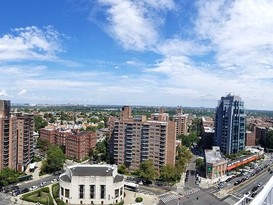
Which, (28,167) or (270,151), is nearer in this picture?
(28,167)

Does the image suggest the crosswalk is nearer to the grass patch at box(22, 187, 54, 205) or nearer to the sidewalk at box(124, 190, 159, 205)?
the sidewalk at box(124, 190, 159, 205)

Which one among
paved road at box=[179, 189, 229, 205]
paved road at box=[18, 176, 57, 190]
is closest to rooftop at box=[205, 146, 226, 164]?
paved road at box=[179, 189, 229, 205]

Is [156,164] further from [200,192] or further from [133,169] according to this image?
[200,192]

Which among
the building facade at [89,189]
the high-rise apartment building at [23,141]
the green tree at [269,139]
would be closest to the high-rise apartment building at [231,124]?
the green tree at [269,139]

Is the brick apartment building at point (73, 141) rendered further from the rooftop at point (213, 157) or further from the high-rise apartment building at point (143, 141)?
the rooftop at point (213, 157)

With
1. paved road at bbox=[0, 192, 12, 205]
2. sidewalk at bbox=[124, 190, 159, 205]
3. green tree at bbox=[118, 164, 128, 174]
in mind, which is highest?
green tree at bbox=[118, 164, 128, 174]

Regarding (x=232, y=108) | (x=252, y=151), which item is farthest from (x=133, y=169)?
(x=252, y=151)

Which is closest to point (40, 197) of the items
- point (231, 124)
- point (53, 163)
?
point (53, 163)
